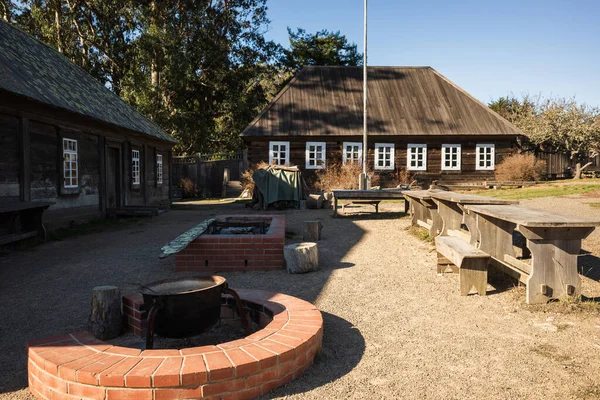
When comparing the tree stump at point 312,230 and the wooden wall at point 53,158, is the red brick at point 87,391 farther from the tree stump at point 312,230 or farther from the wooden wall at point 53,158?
the wooden wall at point 53,158

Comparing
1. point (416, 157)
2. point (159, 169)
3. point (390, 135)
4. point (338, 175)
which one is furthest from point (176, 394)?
point (416, 157)

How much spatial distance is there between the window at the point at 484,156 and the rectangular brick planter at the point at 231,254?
18946mm

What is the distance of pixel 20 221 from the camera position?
9844 millimetres

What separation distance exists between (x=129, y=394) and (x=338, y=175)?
18.7 meters

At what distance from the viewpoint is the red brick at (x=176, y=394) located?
2759mm

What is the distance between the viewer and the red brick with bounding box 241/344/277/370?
3.02 metres

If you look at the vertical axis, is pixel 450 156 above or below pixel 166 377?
above

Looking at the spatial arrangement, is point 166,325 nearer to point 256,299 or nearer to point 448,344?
point 256,299

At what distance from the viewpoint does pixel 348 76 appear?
25906 mm

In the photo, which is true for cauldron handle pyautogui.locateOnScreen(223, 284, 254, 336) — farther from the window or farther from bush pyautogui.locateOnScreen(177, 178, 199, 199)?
bush pyautogui.locateOnScreen(177, 178, 199, 199)

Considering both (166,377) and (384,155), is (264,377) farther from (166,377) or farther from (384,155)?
(384,155)

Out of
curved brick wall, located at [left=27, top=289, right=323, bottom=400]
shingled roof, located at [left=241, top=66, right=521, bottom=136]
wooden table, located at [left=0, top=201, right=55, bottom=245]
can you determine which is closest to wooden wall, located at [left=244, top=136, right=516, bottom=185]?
shingled roof, located at [left=241, top=66, right=521, bottom=136]

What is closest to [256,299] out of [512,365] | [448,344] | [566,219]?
[448,344]

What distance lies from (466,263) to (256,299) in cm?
244
